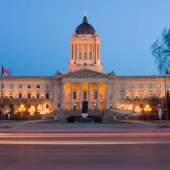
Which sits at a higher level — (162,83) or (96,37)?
(96,37)

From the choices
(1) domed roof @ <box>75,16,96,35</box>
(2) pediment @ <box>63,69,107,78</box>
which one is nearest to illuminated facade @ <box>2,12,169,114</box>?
(2) pediment @ <box>63,69,107,78</box>

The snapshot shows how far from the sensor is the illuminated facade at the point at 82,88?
130 meters

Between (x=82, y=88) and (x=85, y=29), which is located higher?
(x=85, y=29)

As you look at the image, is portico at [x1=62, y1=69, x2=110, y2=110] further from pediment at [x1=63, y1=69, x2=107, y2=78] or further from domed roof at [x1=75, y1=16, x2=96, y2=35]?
domed roof at [x1=75, y1=16, x2=96, y2=35]

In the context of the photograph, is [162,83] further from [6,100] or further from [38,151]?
[38,151]

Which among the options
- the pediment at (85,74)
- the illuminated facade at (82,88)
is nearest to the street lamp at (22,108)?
the illuminated facade at (82,88)

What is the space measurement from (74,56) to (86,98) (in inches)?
729

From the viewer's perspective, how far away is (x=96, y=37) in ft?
472

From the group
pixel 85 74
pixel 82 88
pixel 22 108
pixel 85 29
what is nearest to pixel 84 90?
pixel 82 88

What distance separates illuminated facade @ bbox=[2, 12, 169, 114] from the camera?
13025cm

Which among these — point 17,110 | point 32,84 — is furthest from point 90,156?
point 32,84

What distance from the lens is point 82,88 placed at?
436ft

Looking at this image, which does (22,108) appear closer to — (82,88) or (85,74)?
(82,88)

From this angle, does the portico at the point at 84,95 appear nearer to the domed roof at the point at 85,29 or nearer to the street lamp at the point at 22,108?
the street lamp at the point at 22,108
